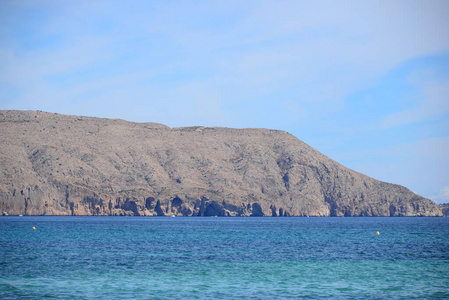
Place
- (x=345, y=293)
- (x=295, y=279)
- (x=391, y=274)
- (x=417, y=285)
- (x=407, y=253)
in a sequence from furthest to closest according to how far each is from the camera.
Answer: (x=407, y=253)
(x=391, y=274)
(x=295, y=279)
(x=417, y=285)
(x=345, y=293)

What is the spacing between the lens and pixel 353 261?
5806cm

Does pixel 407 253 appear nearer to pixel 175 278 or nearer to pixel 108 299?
pixel 175 278

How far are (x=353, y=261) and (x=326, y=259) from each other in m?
3.01

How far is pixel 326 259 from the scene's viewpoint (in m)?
59.8

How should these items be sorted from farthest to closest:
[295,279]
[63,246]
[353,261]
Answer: [63,246] < [353,261] < [295,279]

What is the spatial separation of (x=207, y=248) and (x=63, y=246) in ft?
59.9

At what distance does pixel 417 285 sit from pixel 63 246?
150ft

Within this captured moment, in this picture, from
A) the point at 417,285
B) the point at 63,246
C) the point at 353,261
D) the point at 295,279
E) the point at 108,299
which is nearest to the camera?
the point at 108,299

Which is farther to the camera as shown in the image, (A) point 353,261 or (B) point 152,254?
(B) point 152,254

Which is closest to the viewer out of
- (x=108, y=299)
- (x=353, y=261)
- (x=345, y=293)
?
(x=108, y=299)

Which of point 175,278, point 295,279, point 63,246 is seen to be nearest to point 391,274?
point 295,279

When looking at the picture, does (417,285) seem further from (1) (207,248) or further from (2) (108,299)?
(1) (207,248)

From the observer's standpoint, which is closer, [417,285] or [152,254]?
[417,285]

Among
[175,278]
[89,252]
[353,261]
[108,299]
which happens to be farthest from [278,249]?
[108,299]
